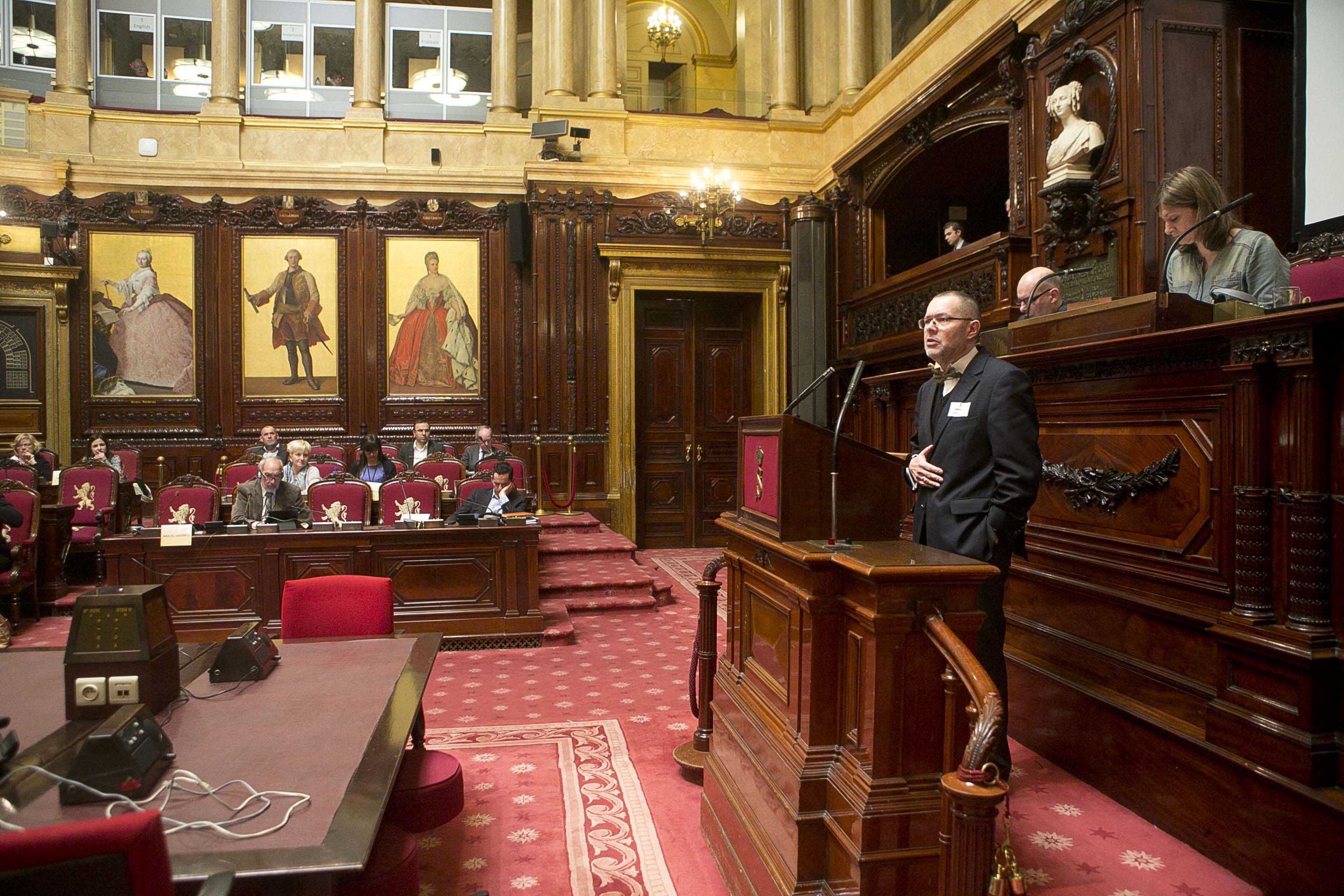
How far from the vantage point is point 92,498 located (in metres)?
7.77

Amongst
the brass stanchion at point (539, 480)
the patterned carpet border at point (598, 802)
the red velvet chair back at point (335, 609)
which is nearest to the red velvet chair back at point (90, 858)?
the patterned carpet border at point (598, 802)

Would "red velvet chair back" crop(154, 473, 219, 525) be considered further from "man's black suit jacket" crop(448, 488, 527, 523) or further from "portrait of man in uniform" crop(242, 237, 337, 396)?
"portrait of man in uniform" crop(242, 237, 337, 396)

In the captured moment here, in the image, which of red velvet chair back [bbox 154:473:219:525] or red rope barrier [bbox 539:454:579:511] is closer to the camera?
red velvet chair back [bbox 154:473:219:525]

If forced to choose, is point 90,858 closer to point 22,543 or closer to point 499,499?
point 499,499

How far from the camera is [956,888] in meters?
1.46

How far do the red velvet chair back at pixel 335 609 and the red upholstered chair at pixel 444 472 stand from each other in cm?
523

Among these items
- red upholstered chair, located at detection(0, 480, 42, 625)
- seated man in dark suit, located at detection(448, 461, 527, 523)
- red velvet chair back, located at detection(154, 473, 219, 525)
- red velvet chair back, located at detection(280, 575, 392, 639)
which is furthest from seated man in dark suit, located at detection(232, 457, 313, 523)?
red velvet chair back, located at detection(280, 575, 392, 639)

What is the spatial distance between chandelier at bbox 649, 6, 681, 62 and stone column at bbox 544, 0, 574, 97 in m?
4.29

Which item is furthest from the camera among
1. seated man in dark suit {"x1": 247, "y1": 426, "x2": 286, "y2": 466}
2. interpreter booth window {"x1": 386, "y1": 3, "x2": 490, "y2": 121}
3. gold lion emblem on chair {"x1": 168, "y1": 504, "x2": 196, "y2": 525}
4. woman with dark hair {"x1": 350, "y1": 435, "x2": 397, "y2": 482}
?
interpreter booth window {"x1": 386, "y1": 3, "x2": 490, "y2": 121}

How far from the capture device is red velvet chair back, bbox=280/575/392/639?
3.20 meters

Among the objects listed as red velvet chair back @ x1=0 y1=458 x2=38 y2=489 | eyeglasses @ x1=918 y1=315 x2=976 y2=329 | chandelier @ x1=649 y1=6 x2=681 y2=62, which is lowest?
red velvet chair back @ x1=0 y1=458 x2=38 y2=489

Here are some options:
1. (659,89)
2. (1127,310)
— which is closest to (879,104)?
(659,89)

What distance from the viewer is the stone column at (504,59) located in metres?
10.5

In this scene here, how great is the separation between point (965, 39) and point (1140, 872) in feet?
21.8
